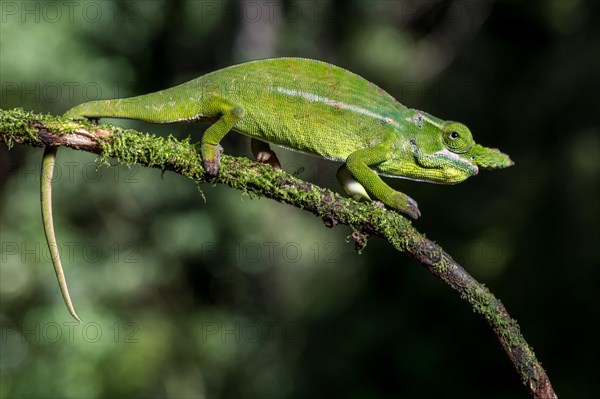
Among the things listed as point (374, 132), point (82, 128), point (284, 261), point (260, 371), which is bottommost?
point (260, 371)

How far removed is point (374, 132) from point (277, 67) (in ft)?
1.72

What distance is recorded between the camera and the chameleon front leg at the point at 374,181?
282cm

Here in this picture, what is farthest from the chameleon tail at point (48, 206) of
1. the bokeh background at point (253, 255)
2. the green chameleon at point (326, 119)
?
the bokeh background at point (253, 255)

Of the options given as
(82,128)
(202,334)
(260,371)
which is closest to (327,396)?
(260,371)

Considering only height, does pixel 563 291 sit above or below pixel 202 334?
above

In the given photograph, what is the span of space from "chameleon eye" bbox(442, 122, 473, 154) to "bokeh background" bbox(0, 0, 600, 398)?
134 inches

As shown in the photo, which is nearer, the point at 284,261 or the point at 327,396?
the point at 327,396

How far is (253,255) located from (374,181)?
6.40m

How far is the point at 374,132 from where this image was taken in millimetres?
2941

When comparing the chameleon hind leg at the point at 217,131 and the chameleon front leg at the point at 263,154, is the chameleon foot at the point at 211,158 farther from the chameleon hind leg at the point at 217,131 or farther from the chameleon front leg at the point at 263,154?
the chameleon front leg at the point at 263,154

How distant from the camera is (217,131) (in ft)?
9.02

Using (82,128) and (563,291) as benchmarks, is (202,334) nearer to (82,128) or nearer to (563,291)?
(563,291)

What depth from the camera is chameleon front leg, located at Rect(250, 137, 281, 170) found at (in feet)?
10.3

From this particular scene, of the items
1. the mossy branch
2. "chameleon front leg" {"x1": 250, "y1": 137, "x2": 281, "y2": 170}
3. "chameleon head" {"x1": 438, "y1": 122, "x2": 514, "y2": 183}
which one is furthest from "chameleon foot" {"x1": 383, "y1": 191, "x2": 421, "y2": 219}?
"chameleon front leg" {"x1": 250, "y1": 137, "x2": 281, "y2": 170}
